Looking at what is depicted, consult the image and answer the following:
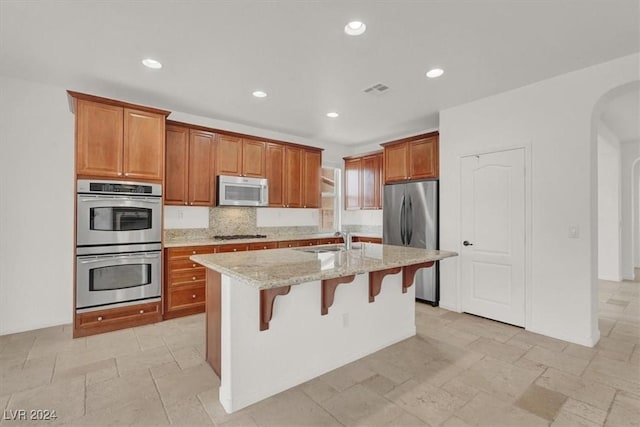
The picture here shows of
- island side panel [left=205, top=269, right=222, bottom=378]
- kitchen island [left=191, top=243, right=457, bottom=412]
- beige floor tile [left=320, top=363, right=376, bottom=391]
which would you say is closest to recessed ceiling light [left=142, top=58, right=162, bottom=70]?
kitchen island [left=191, top=243, right=457, bottom=412]

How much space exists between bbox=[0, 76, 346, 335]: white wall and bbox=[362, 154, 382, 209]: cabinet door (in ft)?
13.9

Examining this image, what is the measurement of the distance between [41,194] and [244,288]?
3.07 meters

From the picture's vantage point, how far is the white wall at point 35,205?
3289 mm

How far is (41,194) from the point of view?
136 inches

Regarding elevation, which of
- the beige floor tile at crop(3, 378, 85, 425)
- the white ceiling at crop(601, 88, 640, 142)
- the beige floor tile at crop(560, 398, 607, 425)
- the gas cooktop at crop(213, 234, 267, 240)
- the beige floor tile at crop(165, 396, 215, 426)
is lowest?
the beige floor tile at crop(560, 398, 607, 425)

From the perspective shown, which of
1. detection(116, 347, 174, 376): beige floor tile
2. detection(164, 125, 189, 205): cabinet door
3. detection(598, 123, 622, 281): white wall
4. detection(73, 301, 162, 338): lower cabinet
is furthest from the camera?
detection(598, 123, 622, 281): white wall

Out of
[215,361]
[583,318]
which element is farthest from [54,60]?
[583,318]

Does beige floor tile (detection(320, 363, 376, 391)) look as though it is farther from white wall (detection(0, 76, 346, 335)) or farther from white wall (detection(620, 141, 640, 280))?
white wall (detection(620, 141, 640, 280))

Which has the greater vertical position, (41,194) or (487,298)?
(41,194)

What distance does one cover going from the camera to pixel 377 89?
3.58 m

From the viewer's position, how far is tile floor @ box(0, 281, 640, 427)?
77.7 inches

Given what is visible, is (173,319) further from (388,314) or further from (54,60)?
(54,60)

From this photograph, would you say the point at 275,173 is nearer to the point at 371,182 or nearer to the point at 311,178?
the point at 311,178

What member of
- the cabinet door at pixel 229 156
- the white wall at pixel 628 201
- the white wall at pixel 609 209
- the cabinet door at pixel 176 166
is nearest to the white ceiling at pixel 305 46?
the cabinet door at pixel 176 166
